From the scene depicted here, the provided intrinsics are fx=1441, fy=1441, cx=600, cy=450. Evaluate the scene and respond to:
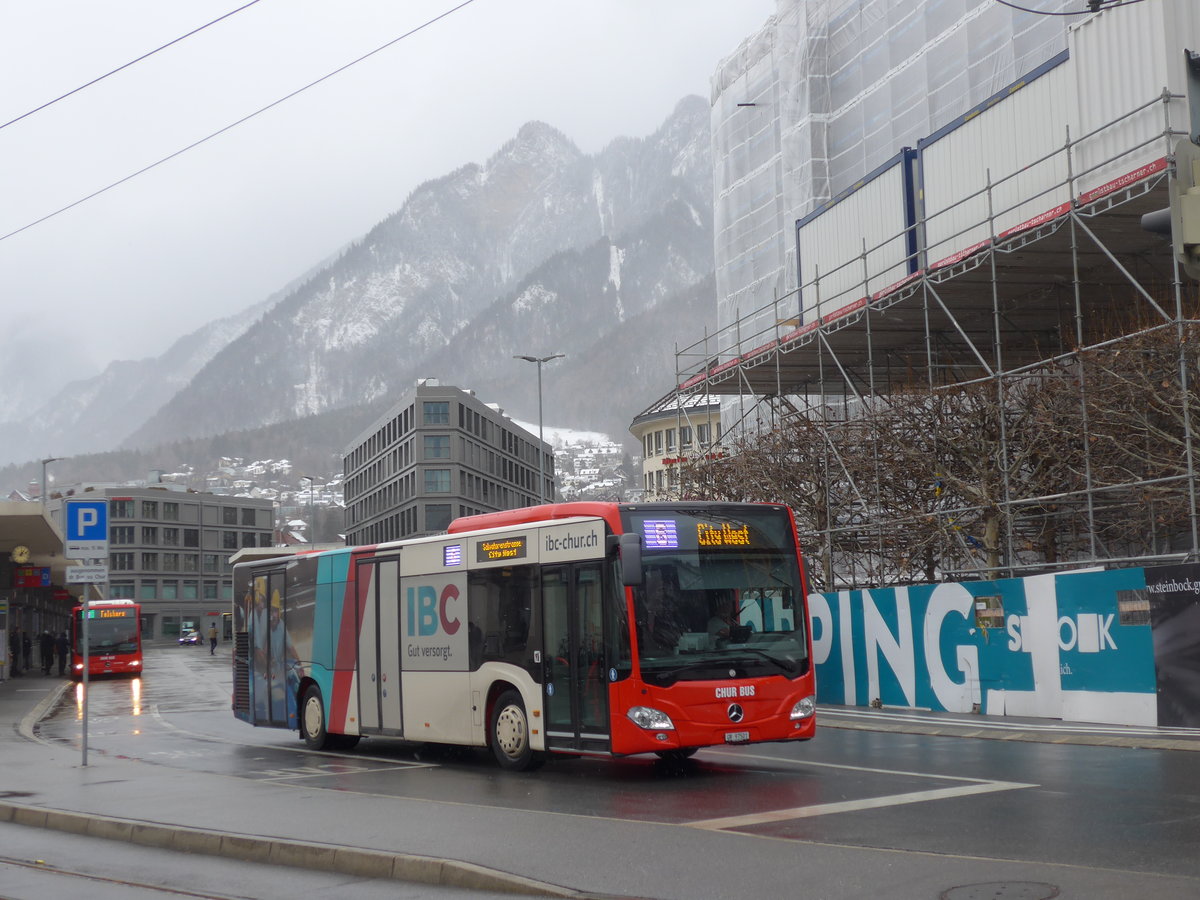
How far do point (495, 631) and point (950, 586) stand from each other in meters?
8.59

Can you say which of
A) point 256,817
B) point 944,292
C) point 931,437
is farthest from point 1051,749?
point 944,292

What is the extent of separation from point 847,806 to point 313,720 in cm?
1071

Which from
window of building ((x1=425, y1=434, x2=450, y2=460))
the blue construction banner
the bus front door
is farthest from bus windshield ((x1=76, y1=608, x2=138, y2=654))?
window of building ((x1=425, y1=434, x2=450, y2=460))

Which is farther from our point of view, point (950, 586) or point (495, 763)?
point (950, 586)

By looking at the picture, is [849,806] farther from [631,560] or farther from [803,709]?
[631,560]

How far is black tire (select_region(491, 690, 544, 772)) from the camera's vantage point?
15.7 metres

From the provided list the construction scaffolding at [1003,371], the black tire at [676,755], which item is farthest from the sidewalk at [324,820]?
the construction scaffolding at [1003,371]

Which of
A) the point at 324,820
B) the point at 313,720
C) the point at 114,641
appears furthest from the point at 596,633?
the point at 114,641

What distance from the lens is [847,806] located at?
38.4ft

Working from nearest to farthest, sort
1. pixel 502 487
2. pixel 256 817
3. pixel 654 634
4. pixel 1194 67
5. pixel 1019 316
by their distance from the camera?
pixel 1194 67 → pixel 256 817 → pixel 654 634 → pixel 1019 316 → pixel 502 487

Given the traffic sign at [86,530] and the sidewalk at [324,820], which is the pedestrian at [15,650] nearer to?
the sidewalk at [324,820]

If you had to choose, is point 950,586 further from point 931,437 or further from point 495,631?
point 495,631

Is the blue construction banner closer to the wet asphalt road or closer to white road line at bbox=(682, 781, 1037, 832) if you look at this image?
the wet asphalt road

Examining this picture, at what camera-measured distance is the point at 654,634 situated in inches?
562
